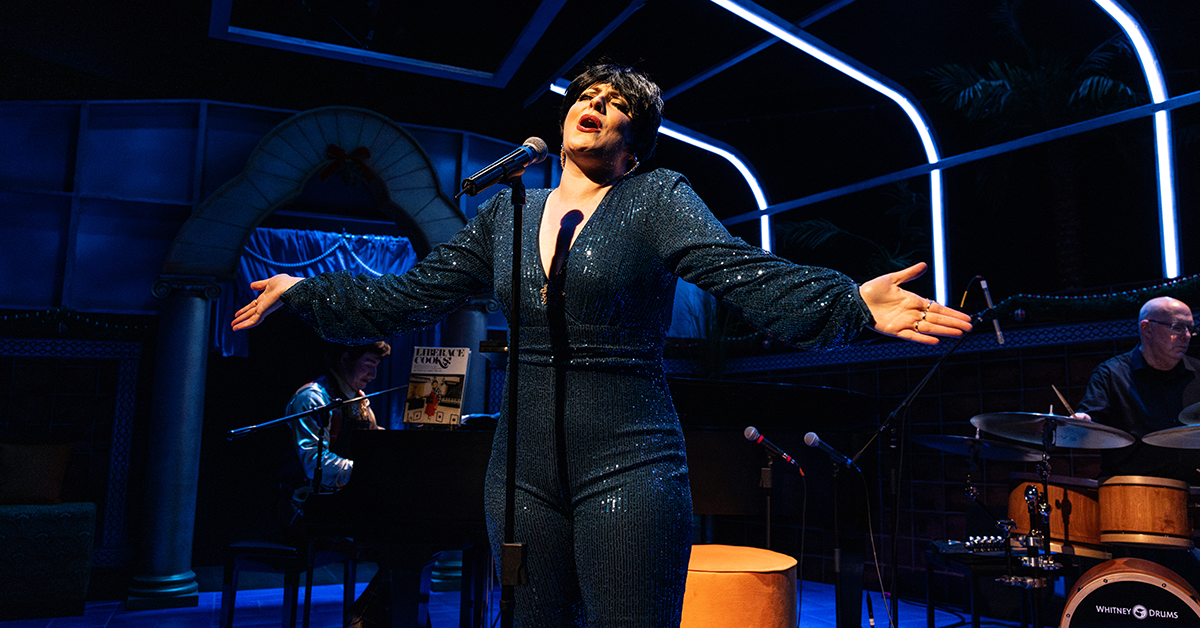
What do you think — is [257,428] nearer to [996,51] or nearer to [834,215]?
[834,215]

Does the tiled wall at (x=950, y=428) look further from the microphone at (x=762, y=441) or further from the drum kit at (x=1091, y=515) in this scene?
the microphone at (x=762, y=441)

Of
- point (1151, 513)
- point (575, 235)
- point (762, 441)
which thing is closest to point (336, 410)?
point (762, 441)

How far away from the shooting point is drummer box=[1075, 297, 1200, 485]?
455cm

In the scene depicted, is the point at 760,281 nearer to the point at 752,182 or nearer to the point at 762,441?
the point at 762,441

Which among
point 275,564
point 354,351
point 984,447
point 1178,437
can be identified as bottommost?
point 275,564

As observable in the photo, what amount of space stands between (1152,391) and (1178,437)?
1.17 meters

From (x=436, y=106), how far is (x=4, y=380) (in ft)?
14.3

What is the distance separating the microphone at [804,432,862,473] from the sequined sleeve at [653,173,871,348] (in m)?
2.41

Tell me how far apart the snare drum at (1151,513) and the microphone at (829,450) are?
152 centimetres

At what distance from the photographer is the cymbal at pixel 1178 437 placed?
3.57 meters

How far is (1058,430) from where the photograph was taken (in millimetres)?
4039

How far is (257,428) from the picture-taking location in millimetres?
3938

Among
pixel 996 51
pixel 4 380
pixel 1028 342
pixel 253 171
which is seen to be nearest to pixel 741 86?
pixel 996 51

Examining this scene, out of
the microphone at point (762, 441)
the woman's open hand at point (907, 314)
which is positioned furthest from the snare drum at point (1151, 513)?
the woman's open hand at point (907, 314)
